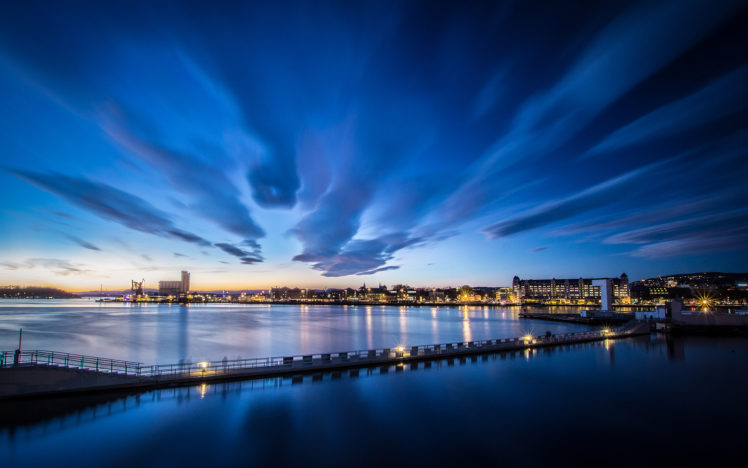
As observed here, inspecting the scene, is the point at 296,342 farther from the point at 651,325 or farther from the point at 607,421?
the point at 651,325

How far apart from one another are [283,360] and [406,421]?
13415 millimetres

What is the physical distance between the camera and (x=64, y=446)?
14930 mm

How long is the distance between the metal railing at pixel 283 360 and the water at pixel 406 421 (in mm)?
1974

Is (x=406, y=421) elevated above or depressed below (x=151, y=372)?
below

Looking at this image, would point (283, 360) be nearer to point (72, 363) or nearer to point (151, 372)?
point (151, 372)

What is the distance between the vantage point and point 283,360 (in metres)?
28.8

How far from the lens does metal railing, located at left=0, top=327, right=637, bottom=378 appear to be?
2491 cm

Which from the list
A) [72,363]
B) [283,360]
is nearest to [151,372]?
[283,360]

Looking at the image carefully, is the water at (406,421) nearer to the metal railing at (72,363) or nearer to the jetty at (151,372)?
the jetty at (151,372)

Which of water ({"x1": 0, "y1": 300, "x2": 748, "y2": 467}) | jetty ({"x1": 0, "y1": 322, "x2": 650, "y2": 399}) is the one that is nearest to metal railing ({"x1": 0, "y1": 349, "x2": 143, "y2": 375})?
jetty ({"x1": 0, "y1": 322, "x2": 650, "y2": 399})

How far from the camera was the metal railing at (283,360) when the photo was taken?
2491cm

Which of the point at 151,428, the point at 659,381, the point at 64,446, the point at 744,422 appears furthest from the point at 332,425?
the point at 659,381

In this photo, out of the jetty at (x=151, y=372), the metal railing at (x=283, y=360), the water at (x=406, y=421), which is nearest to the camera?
the water at (x=406, y=421)

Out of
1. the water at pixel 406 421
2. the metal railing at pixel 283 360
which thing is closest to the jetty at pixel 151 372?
the metal railing at pixel 283 360
